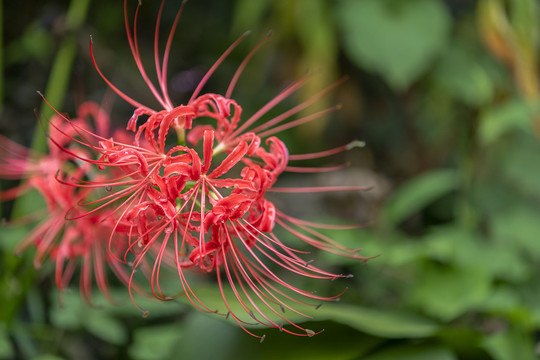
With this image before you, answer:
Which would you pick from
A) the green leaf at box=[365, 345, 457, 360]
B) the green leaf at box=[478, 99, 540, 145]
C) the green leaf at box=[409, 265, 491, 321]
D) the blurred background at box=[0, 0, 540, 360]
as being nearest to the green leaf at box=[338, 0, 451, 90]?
the blurred background at box=[0, 0, 540, 360]

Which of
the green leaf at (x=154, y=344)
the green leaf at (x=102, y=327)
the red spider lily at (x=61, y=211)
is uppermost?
the red spider lily at (x=61, y=211)

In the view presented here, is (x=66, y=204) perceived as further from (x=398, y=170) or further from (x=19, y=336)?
(x=398, y=170)

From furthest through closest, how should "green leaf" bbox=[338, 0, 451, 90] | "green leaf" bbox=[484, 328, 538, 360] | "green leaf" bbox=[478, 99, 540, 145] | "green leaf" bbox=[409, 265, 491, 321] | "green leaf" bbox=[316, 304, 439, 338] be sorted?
"green leaf" bbox=[338, 0, 451, 90] < "green leaf" bbox=[478, 99, 540, 145] < "green leaf" bbox=[409, 265, 491, 321] < "green leaf" bbox=[484, 328, 538, 360] < "green leaf" bbox=[316, 304, 439, 338]

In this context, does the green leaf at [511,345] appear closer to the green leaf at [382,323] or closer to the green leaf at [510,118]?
the green leaf at [382,323]

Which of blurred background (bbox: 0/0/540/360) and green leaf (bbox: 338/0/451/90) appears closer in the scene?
blurred background (bbox: 0/0/540/360)

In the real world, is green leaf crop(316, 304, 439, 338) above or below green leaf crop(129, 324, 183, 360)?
above

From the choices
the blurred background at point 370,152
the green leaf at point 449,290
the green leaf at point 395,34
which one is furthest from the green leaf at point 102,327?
the green leaf at point 395,34

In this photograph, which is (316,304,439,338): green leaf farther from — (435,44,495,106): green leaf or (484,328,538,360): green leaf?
(435,44,495,106): green leaf

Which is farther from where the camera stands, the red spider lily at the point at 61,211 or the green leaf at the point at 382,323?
the red spider lily at the point at 61,211
